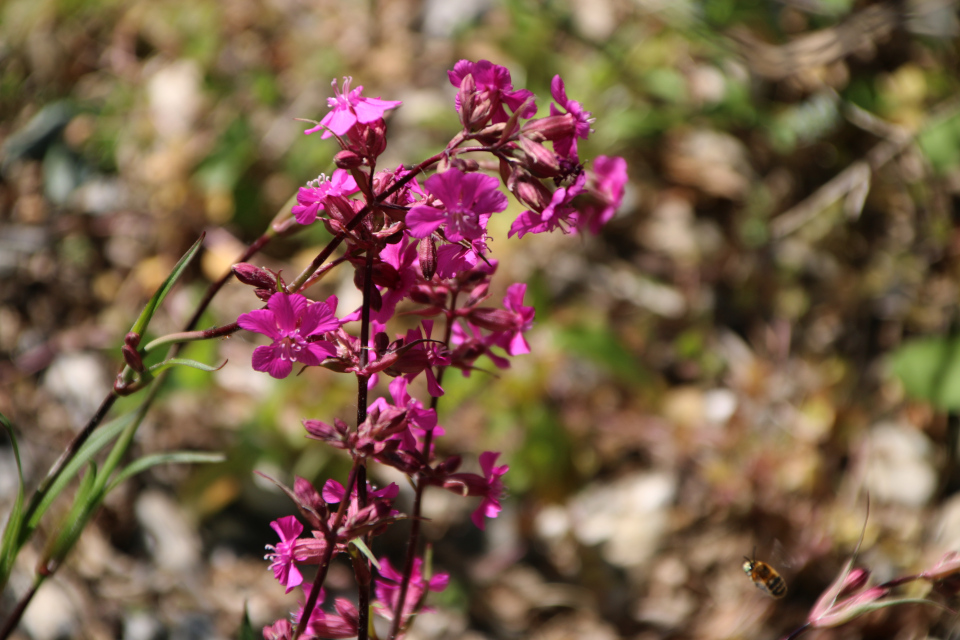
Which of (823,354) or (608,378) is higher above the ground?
(608,378)

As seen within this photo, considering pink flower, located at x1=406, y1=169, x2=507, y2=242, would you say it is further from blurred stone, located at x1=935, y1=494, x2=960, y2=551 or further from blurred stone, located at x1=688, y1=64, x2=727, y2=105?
blurred stone, located at x1=688, y1=64, x2=727, y2=105

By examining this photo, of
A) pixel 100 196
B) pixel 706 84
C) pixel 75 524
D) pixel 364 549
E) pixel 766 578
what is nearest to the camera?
pixel 364 549

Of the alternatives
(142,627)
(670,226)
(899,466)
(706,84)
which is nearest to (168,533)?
(142,627)

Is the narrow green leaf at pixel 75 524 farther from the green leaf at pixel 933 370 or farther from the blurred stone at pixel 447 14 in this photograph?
the blurred stone at pixel 447 14

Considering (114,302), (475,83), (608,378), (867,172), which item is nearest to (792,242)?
(867,172)

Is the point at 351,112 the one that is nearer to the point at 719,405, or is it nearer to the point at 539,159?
the point at 539,159

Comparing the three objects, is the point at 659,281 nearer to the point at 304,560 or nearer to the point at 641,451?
the point at 641,451
